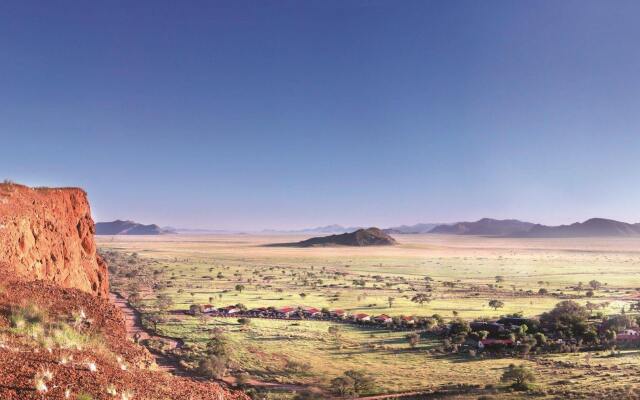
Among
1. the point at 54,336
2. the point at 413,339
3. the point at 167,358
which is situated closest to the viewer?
the point at 54,336

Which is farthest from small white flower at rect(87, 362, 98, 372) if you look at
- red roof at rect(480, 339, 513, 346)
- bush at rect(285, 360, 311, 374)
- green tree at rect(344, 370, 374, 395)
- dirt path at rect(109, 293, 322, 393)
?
red roof at rect(480, 339, 513, 346)

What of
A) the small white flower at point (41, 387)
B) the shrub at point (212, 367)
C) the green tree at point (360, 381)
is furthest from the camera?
the shrub at point (212, 367)

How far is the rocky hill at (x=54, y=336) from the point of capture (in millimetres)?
7324

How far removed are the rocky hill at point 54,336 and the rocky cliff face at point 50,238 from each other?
5 centimetres

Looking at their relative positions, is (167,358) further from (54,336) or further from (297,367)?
(54,336)

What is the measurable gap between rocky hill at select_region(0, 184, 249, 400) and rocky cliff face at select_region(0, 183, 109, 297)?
5 cm

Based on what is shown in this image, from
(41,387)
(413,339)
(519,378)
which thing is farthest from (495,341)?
(41,387)

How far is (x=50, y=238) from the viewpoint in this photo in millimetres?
18781

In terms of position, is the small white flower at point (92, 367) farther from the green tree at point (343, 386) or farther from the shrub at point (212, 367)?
the shrub at point (212, 367)

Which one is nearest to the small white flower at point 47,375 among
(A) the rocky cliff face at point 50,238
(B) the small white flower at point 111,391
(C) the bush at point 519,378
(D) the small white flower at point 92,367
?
(D) the small white flower at point 92,367

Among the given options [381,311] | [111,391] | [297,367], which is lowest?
[381,311]

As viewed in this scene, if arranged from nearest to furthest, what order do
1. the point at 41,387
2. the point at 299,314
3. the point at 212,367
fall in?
the point at 41,387, the point at 212,367, the point at 299,314

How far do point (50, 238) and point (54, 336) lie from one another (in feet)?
35.1

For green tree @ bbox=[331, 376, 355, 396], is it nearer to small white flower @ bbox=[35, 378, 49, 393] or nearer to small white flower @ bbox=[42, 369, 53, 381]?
small white flower @ bbox=[42, 369, 53, 381]
